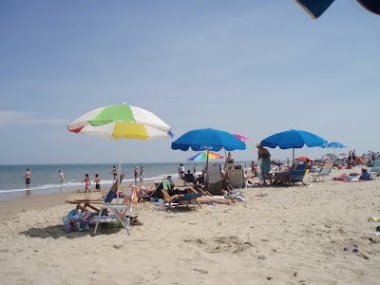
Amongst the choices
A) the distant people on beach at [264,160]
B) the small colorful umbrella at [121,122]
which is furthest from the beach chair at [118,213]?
the distant people on beach at [264,160]

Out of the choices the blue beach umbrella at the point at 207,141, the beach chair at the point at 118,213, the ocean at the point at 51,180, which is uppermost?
the blue beach umbrella at the point at 207,141

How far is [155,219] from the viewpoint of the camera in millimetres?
6312

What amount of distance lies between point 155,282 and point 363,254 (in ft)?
7.78

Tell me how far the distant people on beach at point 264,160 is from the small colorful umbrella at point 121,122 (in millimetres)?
6719

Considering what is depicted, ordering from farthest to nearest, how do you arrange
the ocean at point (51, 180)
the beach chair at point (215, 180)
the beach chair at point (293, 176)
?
the ocean at point (51, 180), the beach chair at point (293, 176), the beach chair at point (215, 180)

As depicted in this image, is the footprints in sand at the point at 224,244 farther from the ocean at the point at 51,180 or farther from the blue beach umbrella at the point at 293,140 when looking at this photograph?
the ocean at the point at 51,180

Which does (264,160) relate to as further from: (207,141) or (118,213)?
(118,213)

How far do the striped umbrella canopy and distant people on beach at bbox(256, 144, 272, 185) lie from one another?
6.72 metres

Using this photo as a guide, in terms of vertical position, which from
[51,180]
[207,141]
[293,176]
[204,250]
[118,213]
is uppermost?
[207,141]

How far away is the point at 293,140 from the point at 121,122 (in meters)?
7.51

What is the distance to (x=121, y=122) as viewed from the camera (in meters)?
5.66

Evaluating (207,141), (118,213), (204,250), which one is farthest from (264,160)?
(204,250)

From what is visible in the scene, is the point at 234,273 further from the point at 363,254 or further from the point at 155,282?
the point at 363,254

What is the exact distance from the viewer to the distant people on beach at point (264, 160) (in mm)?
12438
